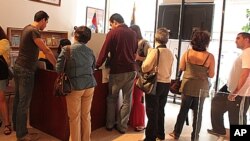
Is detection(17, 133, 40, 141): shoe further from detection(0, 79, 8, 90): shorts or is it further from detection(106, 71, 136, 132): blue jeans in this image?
detection(106, 71, 136, 132): blue jeans

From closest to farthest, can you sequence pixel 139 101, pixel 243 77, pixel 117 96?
1. pixel 243 77
2. pixel 117 96
3. pixel 139 101

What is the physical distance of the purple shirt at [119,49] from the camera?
3449 millimetres

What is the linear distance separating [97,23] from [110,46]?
3.11 metres

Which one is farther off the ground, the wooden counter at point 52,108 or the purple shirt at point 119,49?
the purple shirt at point 119,49

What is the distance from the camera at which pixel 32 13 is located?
15.9 feet

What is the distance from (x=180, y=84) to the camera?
3.39 m

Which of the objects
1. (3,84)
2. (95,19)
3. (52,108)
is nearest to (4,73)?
(3,84)

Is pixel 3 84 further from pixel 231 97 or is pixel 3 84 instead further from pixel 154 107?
pixel 231 97

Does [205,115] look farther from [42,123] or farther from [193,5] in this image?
[193,5]

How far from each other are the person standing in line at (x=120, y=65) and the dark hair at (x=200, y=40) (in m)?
0.87

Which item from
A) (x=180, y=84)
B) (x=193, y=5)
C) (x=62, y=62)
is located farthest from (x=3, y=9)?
(x=193, y=5)

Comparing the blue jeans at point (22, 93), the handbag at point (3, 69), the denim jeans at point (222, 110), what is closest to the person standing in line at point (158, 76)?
the denim jeans at point (222, 110)

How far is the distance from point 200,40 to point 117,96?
1361 mm

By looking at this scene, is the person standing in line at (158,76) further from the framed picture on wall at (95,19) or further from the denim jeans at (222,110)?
the framed picture on wall at (95,19)
